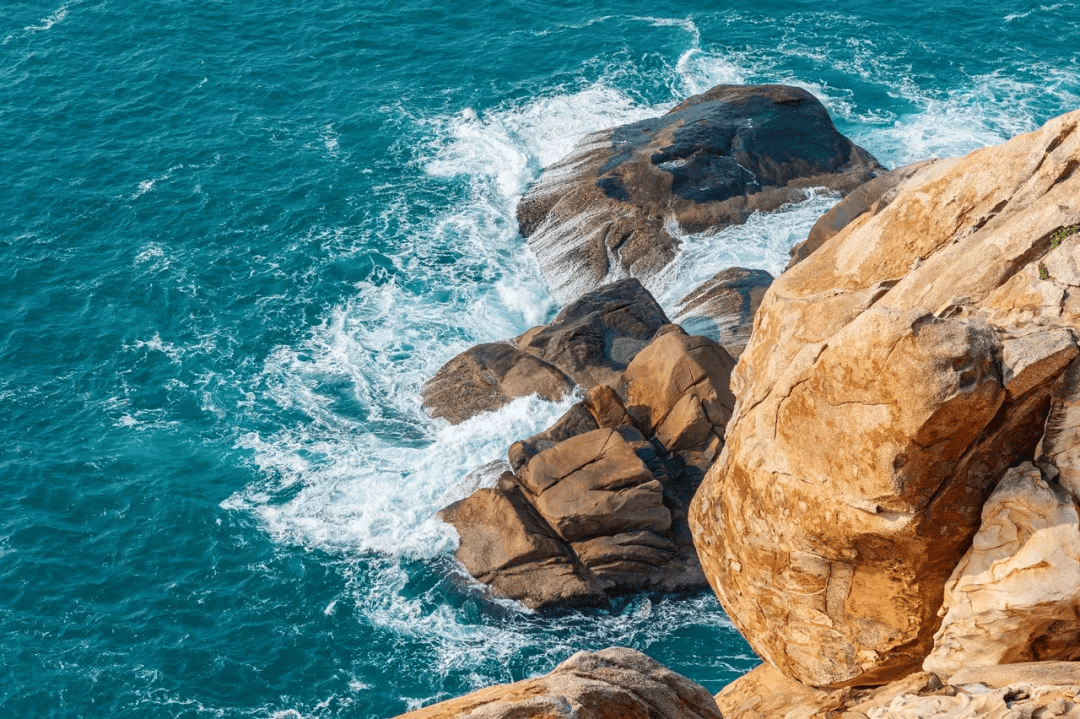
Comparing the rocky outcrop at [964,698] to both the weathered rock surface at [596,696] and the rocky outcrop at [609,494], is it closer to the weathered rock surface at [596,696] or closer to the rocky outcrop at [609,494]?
the weathered rock surface at [596,696]

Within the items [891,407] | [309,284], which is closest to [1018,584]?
[891,407]

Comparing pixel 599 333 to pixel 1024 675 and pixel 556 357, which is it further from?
pixel 1024 675

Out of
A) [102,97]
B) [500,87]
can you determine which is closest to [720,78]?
[500,87]

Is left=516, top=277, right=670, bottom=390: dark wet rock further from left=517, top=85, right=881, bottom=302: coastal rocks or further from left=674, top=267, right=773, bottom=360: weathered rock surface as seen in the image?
left=517, top=85, right=881, bottom=302: coastal rocks

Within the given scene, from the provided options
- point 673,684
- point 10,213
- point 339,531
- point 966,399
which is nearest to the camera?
point 966,399

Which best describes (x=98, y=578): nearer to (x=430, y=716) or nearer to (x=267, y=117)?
(x=430, y=716)

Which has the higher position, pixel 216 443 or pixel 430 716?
pixel 430 716
